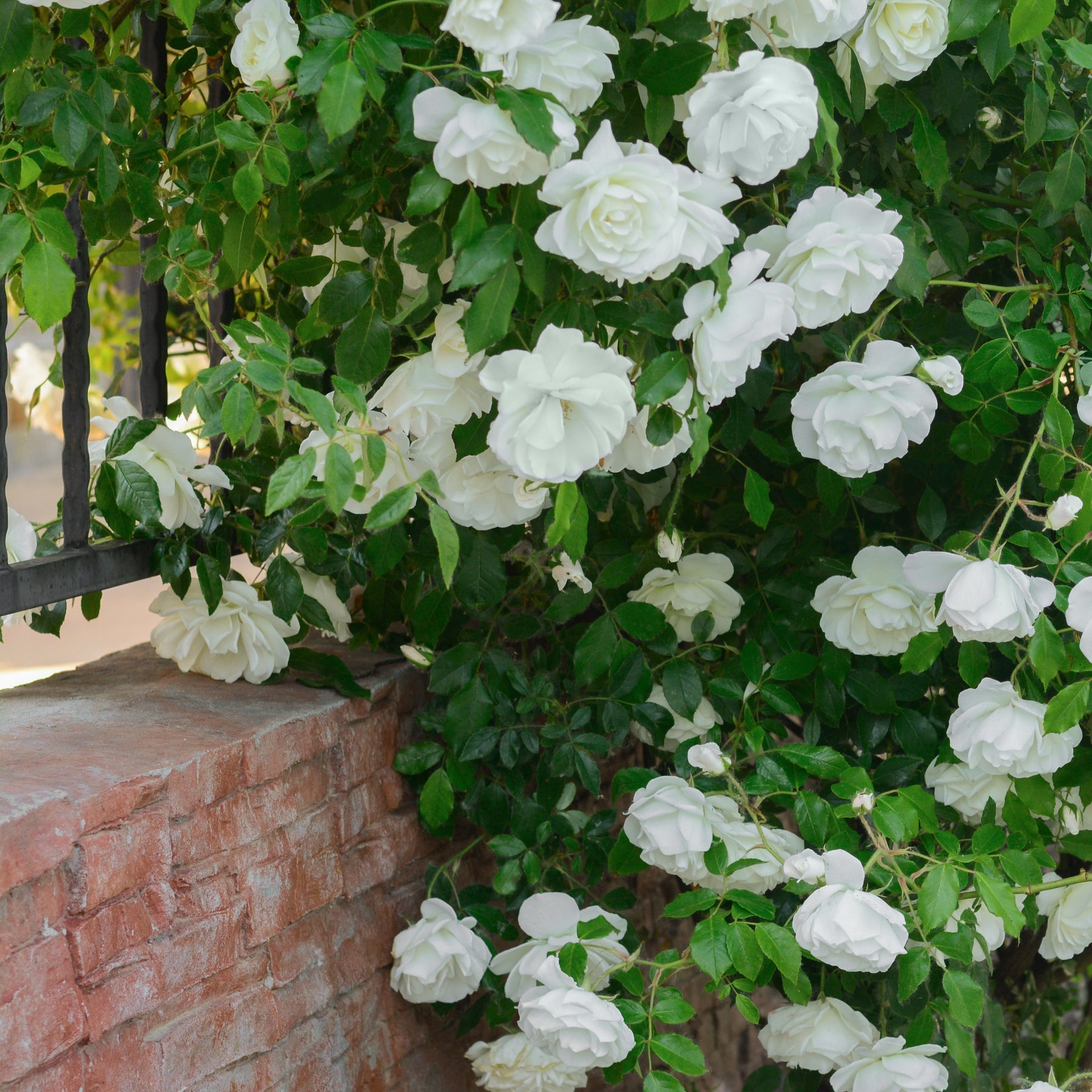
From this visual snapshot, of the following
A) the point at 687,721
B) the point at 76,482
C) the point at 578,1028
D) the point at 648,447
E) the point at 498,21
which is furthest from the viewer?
the point at 687,721

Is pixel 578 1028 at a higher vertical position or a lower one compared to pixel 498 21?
lower

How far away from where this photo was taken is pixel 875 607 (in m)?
1.13

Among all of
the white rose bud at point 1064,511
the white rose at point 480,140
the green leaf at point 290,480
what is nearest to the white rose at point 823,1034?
the white rose bud at point 1064,511

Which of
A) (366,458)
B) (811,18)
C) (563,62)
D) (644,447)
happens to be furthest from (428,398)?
(811,18)

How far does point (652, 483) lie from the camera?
4.34 feet

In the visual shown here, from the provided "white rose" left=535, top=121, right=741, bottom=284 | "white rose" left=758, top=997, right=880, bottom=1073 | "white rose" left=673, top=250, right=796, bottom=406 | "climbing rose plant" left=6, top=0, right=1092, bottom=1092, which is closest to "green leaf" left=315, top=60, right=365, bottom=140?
"climbing rose plant" left=6, top=0, right=1092, bottom=1092

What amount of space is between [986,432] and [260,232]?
2.66 ft

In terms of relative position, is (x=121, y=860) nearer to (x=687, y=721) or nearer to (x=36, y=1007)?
(x=36, y=1007)

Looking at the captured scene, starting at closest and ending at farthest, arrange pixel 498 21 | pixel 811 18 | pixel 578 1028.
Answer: pixel 498 21 < pixel 811 18 < pixel 578 1028

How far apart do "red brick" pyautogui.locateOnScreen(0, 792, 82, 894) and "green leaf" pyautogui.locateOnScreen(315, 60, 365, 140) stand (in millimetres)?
561

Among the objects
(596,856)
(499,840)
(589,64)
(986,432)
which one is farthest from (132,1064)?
(986,432)

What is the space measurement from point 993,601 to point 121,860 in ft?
2.54

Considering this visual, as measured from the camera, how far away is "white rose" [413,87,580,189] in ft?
2.60

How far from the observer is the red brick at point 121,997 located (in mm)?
942
